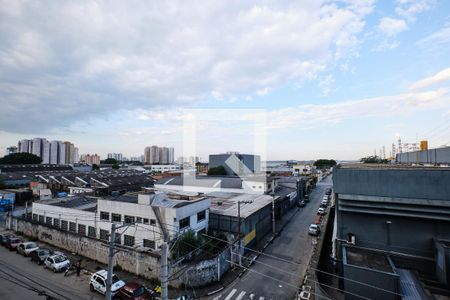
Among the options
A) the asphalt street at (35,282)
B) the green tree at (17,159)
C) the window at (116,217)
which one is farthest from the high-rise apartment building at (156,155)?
the window at (116,217)

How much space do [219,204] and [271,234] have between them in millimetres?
5739

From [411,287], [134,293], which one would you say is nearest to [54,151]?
[134,293]

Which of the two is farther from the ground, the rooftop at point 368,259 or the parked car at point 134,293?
the rooftop at point 368,259

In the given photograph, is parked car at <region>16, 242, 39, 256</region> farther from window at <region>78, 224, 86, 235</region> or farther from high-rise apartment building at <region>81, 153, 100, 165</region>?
high-rise apartment building at <region>81, 153, 100, 165</region>

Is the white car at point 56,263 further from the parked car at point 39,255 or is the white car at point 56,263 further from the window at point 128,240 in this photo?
the window at point 128,240

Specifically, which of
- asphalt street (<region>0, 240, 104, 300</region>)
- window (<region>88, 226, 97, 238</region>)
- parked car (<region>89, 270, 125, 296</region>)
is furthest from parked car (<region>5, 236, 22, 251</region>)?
parked car (<region>89, 270, 125, 296</region>)

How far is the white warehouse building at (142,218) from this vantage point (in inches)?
554

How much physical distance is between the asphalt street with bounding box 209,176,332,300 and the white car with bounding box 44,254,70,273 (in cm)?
1002

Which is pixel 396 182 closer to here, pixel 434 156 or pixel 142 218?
pixel 434 156

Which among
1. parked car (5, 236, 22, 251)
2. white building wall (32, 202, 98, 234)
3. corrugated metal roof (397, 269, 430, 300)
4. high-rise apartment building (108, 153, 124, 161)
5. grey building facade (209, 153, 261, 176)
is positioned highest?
high-rise apartment building (108, 153, 124, 161)

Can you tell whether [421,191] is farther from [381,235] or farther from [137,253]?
[137,253]

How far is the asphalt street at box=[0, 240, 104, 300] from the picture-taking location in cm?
1134

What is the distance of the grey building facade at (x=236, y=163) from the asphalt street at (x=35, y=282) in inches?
1953

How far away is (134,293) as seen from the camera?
10531 millimetres
